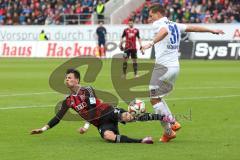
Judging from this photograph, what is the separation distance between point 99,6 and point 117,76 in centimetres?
2291

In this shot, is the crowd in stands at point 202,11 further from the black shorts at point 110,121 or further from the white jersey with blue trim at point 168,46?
the black shorts at point 110,121

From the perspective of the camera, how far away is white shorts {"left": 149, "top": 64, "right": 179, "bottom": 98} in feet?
39.3

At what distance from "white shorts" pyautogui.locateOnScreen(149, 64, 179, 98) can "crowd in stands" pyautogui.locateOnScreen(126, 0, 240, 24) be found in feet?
114

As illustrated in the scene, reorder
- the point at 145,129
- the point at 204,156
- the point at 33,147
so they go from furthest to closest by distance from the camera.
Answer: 1. the point at 145,129
2. the point at 33,147
3. the point at 204,156

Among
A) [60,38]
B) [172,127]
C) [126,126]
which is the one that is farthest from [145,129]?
[60,38]

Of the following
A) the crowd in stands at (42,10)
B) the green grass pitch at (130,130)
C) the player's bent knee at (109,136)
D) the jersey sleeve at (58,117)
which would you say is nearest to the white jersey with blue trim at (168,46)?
the green grass pitch at (130,130)

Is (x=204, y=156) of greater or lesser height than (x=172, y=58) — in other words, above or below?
below

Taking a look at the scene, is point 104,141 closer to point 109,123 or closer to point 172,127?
point 109,123

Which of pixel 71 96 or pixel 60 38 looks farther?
pixel 60 38

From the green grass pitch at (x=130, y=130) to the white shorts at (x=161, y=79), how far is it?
83 cm

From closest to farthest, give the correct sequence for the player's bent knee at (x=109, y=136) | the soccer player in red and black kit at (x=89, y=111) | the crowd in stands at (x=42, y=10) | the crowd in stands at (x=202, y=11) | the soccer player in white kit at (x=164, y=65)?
the player's bent knee at (x=109, y=136), the soccer player in red and black kit at (x=89, y=111), the soccer player in white kit at (x=164, y=65), the crowd in stands at (x=202, y=11), the crowd in stands at (x=42, y=10)

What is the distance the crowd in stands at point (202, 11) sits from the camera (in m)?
46.5

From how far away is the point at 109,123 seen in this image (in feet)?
A: 39.0

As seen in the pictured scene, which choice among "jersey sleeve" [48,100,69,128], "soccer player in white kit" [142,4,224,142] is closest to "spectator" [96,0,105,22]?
"soccer player in white kit" [142,4,224,142]
